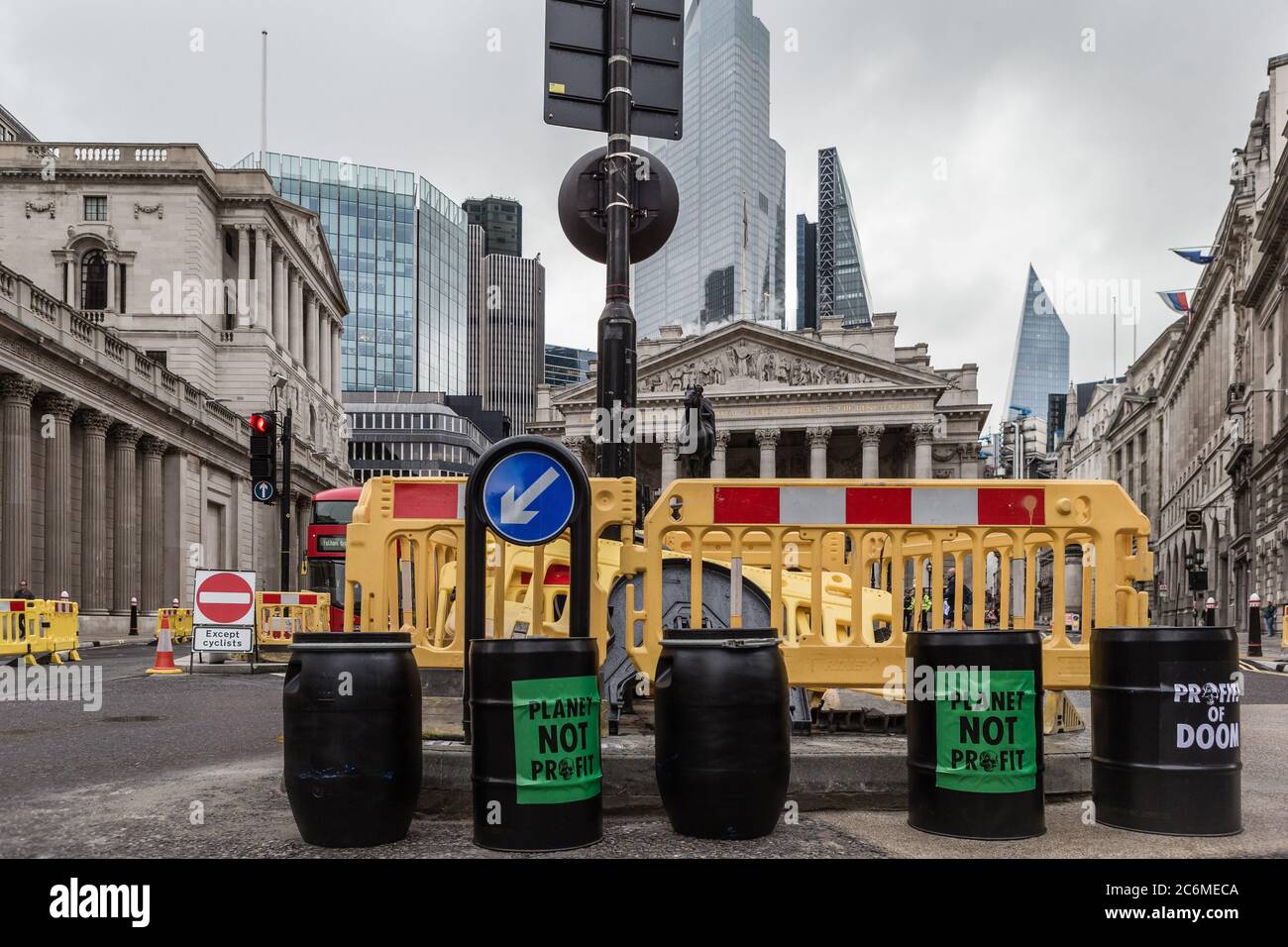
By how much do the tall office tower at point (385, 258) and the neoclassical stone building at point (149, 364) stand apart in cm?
5640

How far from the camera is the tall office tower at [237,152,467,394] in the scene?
403 feet

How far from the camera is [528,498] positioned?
4.67 m

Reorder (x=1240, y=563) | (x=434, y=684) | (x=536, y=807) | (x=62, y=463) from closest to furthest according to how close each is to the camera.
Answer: (x=536, y=807) < (x=434, y=684) < (x=62, y=463) < (x=1240, y=563)

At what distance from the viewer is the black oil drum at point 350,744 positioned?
4066 mm

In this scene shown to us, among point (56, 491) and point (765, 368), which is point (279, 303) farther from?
point (765, 368)

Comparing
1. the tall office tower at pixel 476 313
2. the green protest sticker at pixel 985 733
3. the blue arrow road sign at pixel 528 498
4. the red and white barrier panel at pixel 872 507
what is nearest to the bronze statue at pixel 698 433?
the red and white barrier panel at pixel 872 507

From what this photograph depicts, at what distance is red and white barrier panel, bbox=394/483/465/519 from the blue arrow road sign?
1000 millimetres

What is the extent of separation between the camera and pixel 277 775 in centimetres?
592

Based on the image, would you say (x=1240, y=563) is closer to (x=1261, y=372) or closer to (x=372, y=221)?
(x=1261, y=372)

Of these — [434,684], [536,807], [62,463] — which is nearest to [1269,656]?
[434,684]

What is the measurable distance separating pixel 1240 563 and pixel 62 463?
4543 centimetres

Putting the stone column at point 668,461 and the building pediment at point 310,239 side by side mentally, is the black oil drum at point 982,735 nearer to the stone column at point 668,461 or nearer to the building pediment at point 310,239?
the building pediment at point 310,239

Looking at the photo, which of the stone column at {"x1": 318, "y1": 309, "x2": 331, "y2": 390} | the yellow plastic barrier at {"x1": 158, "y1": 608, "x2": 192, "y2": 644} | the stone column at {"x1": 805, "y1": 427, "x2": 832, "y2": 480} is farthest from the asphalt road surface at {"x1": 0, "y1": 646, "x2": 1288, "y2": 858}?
the stone column at {"x1": 318, "y1": 309, "x2": 331, "y2": 390}
